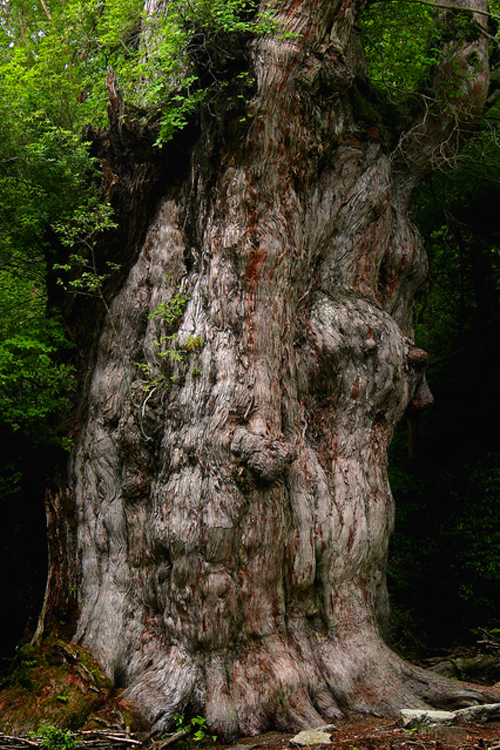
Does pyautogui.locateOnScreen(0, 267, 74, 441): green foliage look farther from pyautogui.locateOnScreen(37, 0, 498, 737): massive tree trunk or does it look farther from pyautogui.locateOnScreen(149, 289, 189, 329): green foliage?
pyautogui.locateOnScreen(149, 289, 189, 329): green foliage

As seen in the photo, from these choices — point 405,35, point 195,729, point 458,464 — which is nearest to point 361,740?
point 195,729

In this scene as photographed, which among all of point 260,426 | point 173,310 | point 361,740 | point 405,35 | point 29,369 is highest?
point 405,35

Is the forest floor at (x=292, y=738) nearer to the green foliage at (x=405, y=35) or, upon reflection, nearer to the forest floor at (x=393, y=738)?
the forest floor at (x=393, y=738)

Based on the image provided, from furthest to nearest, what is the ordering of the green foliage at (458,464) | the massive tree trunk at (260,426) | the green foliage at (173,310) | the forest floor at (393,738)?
1. the green foliage at (458,464)
2. the green foliage at (173,310)
3. the massive tree trunk at (260,426)
4. the forest floor at (393,738)

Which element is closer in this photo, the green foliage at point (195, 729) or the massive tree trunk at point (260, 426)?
the green foliage at point (195, 729)

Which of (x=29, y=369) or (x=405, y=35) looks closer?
(x=29, y=369)

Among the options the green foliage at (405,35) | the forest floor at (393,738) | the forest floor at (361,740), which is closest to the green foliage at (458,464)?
the green foliage at (405,35)

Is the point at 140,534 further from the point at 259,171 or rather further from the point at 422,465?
the point at 422,465

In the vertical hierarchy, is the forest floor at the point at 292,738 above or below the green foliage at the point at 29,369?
below

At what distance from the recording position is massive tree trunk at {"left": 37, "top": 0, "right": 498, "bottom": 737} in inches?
192

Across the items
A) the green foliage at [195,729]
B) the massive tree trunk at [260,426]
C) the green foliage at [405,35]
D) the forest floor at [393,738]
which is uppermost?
the green foliage at [405,35]

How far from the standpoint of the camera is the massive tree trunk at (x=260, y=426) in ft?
16.0

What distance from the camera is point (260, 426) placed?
5090 millimetres

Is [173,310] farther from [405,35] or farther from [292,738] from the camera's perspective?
[405,35]
